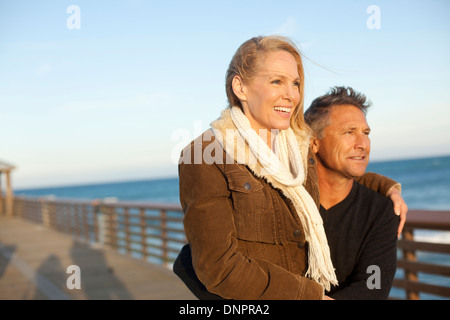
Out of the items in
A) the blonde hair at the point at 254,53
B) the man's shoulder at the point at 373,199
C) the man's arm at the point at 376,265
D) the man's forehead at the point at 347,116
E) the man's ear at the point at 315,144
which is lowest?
the man's arm at the point at 376,265

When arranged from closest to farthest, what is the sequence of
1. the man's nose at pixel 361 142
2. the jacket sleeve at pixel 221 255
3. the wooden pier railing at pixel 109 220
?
1. the jacket sleeve at pixel 221 255
2. the man's nose at pixel 361 142
3. the wooden pier railing at pixel 109 220

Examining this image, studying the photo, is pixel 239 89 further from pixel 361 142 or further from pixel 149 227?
pixel 149 227

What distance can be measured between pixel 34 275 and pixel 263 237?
553 centimetres

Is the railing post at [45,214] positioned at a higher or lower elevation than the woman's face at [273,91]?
lower

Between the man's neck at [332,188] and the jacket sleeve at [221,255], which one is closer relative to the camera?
the jacket sleeve at [221,255]

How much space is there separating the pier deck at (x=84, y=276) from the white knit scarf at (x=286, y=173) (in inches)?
138

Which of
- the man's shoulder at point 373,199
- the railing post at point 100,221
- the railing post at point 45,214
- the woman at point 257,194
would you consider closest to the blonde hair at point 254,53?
the woman at point 257,194

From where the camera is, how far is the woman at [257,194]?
128 centimetres

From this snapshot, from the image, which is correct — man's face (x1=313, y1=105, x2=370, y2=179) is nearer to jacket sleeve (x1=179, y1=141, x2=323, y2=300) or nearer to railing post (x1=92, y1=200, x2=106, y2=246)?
jacket sleeve (x1=179, y1=141, x2=323, y2=300)

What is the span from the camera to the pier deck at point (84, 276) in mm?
4875

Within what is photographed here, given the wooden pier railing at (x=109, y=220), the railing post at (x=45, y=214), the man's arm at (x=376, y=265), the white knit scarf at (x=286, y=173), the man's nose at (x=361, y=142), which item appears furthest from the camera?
the railing post at (x=45, y=214)

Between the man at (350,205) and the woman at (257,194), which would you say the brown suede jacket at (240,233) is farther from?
the man at (350,205)
